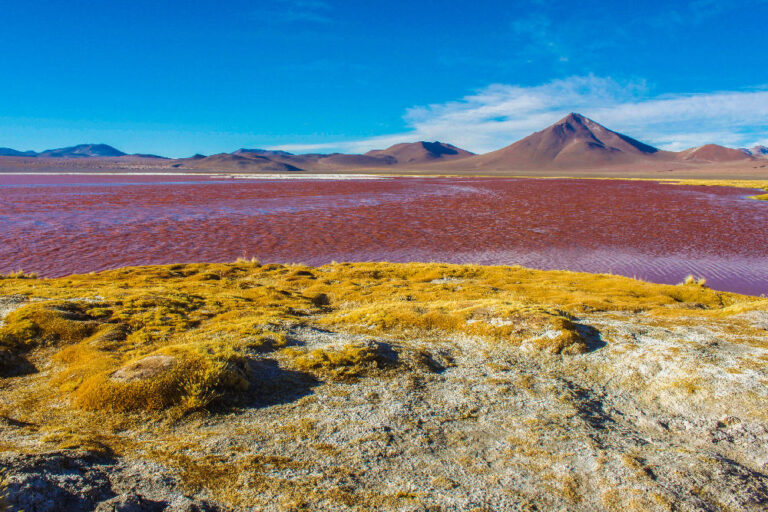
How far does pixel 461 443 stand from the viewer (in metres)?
6.16

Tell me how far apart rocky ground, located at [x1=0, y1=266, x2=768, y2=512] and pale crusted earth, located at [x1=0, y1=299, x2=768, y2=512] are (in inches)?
0.8

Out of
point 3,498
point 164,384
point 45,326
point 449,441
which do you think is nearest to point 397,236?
point 45,326

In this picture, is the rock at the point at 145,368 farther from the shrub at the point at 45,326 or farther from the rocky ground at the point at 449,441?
the shrub at the point at 45,326

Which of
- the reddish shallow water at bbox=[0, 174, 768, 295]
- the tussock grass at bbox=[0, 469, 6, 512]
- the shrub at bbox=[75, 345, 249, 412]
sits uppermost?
the tussock grass at bbox=[0, 469, 6, 512]

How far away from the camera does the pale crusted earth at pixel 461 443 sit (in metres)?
4.89

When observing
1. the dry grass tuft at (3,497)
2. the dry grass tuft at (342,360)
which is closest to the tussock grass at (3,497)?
the dry grass tuft at (3,497)

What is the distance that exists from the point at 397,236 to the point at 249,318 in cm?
2117

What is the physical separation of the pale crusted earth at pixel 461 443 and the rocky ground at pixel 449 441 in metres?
0.02

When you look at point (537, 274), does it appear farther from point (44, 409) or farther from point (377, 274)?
point (44, 409)

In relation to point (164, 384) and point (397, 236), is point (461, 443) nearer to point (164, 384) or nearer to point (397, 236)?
point (164, 384)

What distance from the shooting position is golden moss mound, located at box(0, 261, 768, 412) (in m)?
7.34

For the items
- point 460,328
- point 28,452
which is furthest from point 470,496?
point 460,328

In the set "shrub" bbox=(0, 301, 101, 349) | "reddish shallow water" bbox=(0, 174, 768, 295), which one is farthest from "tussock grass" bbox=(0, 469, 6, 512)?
"reddish shallow water" bbox=(0, 174, 768, 295)

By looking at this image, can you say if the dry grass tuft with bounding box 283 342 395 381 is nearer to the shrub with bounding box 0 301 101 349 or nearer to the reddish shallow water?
the shrub with bounding box 0 301 101 349
